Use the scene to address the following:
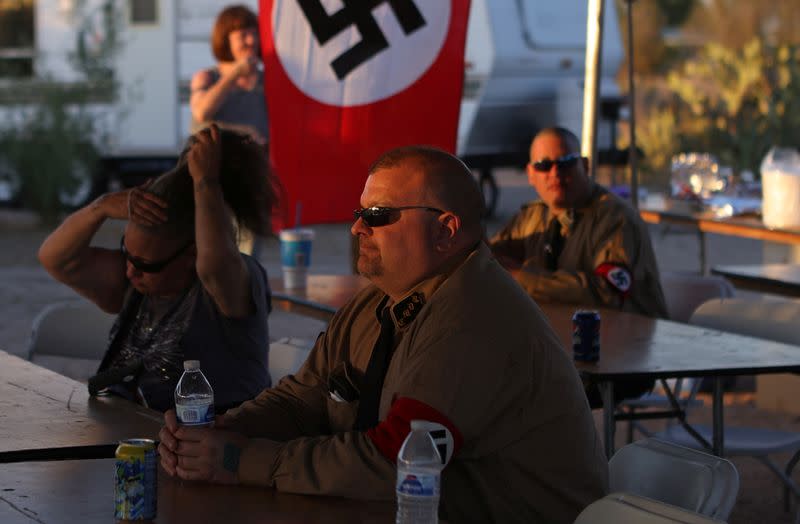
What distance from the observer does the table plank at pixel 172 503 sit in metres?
2.60

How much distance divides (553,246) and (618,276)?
1.41 feet

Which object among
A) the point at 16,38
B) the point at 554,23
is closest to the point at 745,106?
the point at 554,23

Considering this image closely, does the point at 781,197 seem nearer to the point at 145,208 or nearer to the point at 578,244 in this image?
the point at 578,244

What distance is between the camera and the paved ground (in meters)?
5.97

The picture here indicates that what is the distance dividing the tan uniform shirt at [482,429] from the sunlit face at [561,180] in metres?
2.91

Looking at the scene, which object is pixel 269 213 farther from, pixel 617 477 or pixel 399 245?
pixel 617 477

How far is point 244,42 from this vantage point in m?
7.95

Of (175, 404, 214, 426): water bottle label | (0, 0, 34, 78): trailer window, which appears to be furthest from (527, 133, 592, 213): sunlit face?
(0, 0, 34, 78): trailer window

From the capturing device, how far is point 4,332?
9.57 meters

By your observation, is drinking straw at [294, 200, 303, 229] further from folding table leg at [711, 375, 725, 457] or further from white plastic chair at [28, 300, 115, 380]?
folding table leg at [711, 375, 725, 457]

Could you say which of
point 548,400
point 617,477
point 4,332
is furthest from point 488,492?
point 4,332

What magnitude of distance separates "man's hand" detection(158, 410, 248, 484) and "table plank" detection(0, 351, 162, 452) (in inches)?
12.8

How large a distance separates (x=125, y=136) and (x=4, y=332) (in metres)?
7.20

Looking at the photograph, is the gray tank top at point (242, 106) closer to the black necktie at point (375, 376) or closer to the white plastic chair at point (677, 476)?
the black necktie at point (375, 376)
